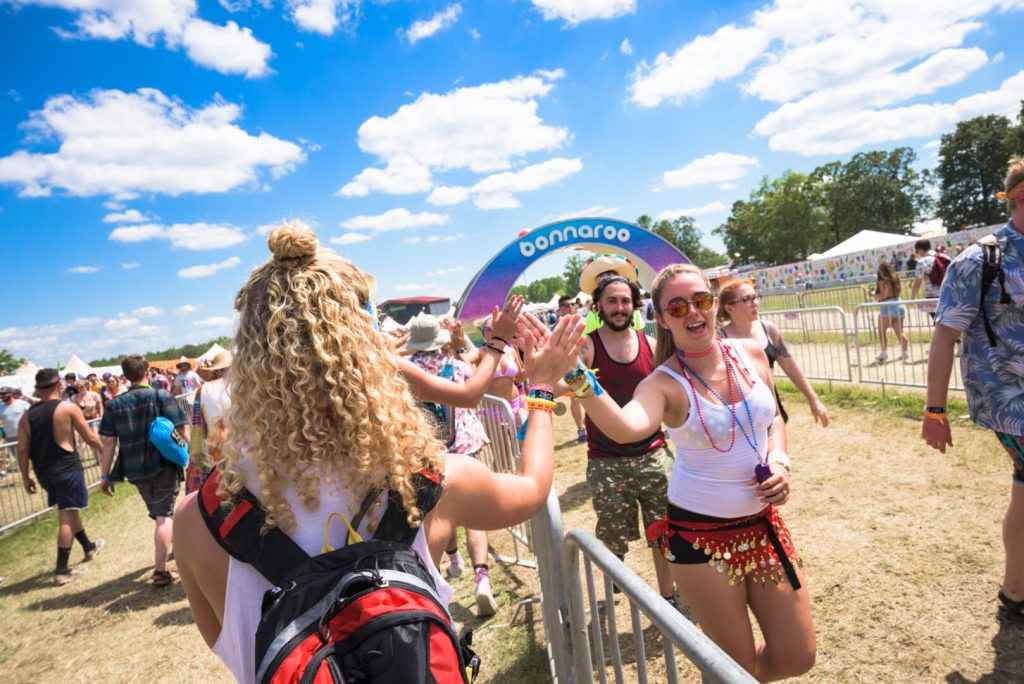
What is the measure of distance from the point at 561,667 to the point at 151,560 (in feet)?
19.7

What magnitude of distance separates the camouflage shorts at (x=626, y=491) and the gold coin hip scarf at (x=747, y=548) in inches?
47.3

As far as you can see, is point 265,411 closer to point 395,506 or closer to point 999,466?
point 395,506

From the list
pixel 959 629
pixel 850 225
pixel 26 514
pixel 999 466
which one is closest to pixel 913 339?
pixel 999 466

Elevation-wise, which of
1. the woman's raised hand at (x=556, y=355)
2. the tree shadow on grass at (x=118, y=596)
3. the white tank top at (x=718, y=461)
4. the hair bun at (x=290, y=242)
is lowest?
the tree shadow on grass at (x=118, y=596)

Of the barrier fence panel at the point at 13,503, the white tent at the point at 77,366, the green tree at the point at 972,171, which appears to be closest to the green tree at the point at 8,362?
the white tent at the point at 77,366

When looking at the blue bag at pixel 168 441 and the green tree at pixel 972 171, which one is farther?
the green tree at pixel 972 171

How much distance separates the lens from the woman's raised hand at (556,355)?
1.91 meters

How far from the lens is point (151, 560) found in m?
6.34

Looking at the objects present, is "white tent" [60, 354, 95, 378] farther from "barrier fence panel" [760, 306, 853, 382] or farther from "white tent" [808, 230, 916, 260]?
"white tent" [808, 230, 916, 260]

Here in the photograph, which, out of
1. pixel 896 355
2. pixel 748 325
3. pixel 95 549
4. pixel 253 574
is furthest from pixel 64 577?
pixel 896 355

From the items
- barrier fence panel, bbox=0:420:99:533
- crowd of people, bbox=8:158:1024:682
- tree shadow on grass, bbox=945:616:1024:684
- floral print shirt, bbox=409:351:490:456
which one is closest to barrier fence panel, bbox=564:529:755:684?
crowd of people, bbox=8:158:1024:682

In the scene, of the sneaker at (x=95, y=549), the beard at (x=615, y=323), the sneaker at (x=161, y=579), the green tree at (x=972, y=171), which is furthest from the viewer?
the green tree at (x=972, y=171)

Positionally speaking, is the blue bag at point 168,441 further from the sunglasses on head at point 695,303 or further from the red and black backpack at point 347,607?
the sunglasses on head at point 695,303

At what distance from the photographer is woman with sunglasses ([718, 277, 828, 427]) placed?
4258 millimetres
